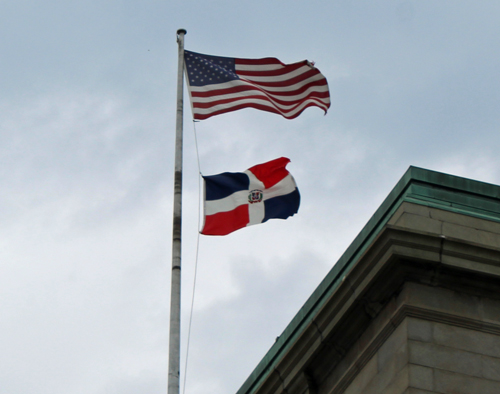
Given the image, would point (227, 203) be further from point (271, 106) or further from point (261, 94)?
point (261, 94)

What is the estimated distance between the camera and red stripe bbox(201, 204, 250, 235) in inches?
1035

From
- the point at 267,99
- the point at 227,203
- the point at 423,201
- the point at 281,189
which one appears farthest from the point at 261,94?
the point at 423,201

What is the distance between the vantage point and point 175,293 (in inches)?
946

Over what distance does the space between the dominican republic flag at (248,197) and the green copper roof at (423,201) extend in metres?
2.97

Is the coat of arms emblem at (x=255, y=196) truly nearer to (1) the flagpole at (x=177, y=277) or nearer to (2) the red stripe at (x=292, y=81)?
(1) the flagpole at (x=177, y=277)

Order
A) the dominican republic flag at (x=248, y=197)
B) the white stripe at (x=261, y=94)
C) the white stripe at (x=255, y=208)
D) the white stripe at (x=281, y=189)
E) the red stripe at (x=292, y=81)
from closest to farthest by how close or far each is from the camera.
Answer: the dominican republic flag at (x=248, y=197) → the white stripe at (x=255, y=208) → the white stripe at (x=281, y=189) → the white stripe at (x=261, y=94) → the red stripe at (x=292, y=81)

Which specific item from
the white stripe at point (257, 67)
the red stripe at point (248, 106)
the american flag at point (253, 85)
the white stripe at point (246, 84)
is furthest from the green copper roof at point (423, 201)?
the white stripe at point (257, 67)

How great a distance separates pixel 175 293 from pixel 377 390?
499 cm

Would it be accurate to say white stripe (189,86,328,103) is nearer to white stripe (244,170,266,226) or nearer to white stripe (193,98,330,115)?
white stripe (193,98,330,115)

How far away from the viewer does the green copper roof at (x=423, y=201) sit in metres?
23.2

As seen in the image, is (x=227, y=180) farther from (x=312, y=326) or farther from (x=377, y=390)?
(x=377, y=390)

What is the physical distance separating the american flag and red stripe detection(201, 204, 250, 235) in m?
2.80

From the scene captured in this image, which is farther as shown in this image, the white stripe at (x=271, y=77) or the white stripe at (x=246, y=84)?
the white stripe at (x=271, y=77)

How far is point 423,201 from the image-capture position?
75.5ft
